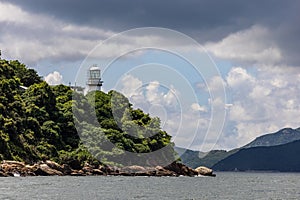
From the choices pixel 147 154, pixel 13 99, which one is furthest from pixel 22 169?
pixel 147 154

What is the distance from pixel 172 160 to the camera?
481 ft

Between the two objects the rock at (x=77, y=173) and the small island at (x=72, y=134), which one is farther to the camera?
the rock at (x=77, y=173)

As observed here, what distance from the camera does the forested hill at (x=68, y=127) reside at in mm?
122375

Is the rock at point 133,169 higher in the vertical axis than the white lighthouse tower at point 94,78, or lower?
lower

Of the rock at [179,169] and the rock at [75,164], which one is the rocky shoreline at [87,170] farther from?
the rock at [75,164]

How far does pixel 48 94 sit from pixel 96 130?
43.6 ft

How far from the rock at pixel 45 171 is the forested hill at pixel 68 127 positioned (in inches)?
206

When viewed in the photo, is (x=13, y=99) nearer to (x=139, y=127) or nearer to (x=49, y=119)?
(x=49, y=119)

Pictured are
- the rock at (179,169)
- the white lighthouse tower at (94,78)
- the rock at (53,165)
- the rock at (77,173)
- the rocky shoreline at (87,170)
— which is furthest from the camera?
the white lighthouse tower at (94,78)

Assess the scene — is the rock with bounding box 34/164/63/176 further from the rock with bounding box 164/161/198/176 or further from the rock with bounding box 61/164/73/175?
the rock with bounding box 164/161/198/176

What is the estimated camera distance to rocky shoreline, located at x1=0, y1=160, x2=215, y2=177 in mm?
106762

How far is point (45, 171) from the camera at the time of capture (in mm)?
113312

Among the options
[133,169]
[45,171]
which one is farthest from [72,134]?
[45,171]

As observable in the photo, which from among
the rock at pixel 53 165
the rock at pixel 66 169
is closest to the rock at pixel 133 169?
the rock at pixel 66 169
